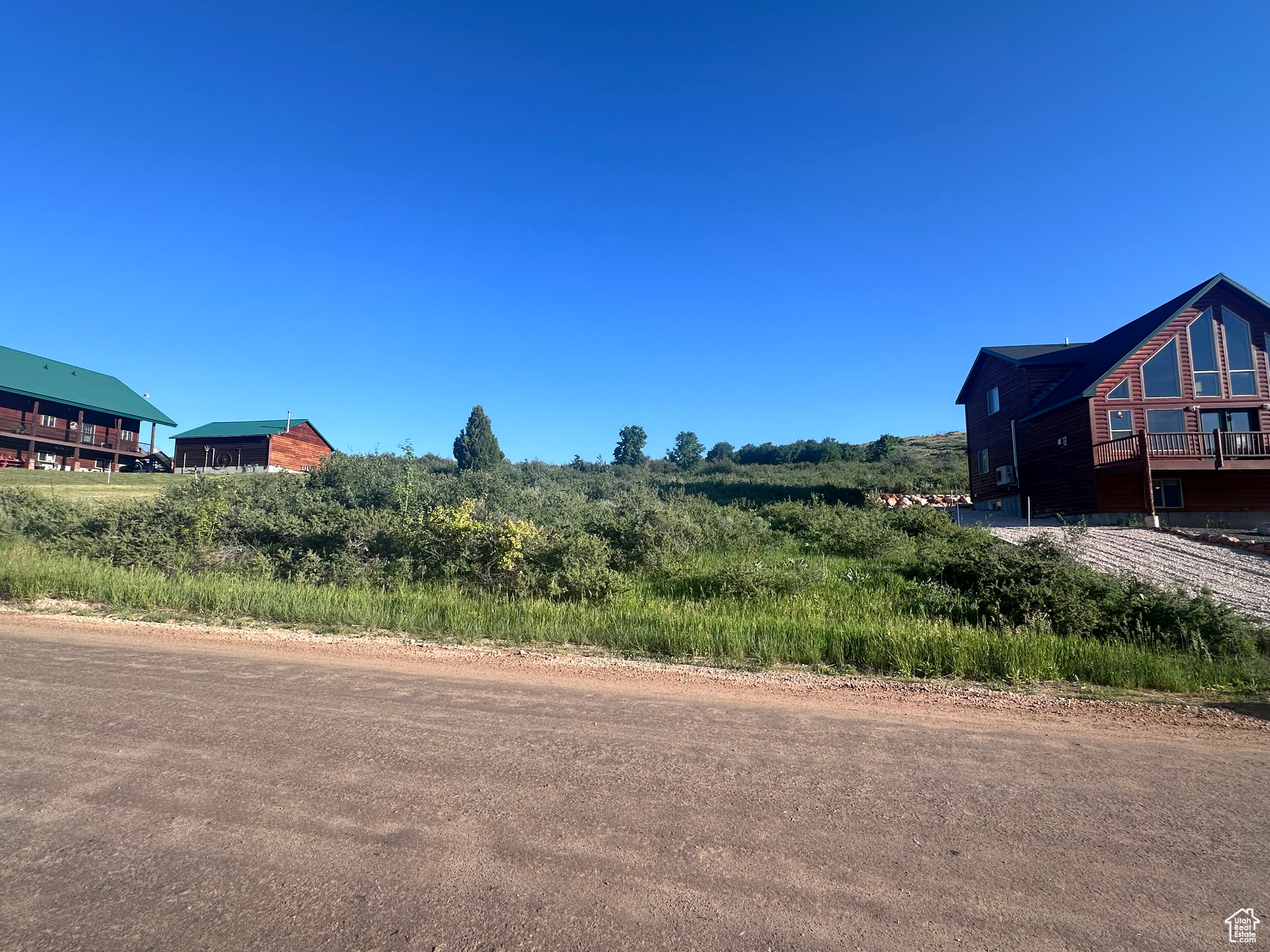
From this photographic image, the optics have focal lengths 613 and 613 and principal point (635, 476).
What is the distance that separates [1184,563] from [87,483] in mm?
43960

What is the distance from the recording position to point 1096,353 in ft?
88.2

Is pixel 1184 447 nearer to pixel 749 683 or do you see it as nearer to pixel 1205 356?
pixel 1205 356

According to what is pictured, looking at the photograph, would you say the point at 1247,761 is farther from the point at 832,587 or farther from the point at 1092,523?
the point at 1092,523

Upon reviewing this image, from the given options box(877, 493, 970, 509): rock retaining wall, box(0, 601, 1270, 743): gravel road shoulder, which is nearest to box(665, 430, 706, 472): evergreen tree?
box(877, 493, 970, 509): rock retaining wall

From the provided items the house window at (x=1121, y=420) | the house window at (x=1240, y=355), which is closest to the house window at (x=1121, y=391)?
the house window at (x=1121, y=420)

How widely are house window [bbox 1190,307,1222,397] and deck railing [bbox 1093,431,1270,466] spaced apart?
2.15 meters

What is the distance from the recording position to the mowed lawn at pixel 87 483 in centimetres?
2605

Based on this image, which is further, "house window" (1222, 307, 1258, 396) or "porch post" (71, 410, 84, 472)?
"porch post" (71, 410, 84, 472)

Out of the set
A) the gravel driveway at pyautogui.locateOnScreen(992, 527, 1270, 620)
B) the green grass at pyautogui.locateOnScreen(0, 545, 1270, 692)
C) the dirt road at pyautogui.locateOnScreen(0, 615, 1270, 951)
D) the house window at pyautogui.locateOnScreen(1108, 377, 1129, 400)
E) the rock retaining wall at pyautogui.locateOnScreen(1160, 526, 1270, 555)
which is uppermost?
the house window at pyautogui.locateOnScreen(1108, 377, 1129, 400)

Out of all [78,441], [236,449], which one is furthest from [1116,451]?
[78,441]

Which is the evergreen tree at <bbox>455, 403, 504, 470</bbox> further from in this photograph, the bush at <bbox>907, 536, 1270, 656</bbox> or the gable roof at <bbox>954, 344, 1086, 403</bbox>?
the bush at <bbox>907, 536, 1270, 656</bbox>

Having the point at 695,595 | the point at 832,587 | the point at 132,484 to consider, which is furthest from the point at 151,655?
the point at 132,484

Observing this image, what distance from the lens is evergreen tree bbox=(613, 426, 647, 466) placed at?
81625 millimetres

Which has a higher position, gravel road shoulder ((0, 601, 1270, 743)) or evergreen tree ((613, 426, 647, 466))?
evergreen tree ((613, 426, 647, 466))
